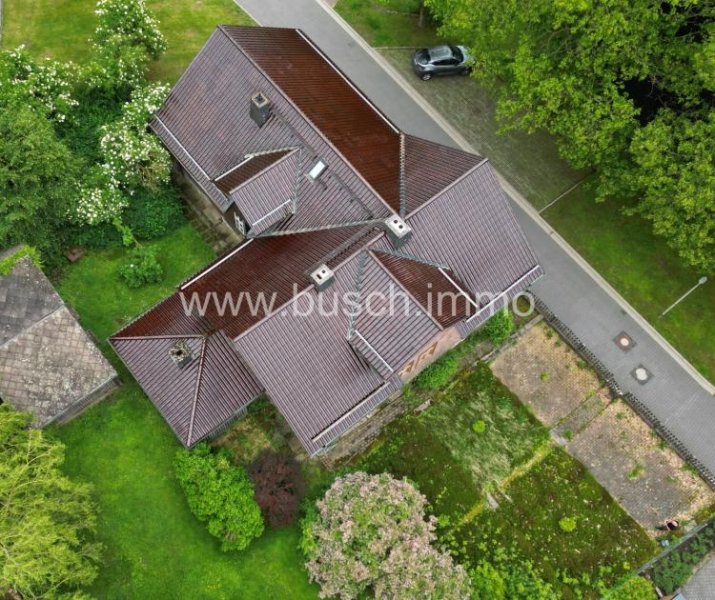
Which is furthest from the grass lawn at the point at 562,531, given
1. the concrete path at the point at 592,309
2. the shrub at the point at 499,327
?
the shrub at the point at 499,327

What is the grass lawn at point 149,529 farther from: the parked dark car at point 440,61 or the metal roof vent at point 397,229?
the parked dark car at point 440,61

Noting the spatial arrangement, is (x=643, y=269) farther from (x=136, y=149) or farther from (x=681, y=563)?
(x=136, y=149)

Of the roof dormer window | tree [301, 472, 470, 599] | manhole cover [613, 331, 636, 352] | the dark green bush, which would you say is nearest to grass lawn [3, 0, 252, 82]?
the roof dormer window

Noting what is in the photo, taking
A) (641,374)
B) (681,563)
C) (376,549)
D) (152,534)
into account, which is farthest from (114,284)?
(681,563)

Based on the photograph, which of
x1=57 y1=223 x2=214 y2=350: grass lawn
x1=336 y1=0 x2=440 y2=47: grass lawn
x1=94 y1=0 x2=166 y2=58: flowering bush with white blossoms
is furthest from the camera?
x1=336 y1=0 x2=440 y2=47: grass lawn

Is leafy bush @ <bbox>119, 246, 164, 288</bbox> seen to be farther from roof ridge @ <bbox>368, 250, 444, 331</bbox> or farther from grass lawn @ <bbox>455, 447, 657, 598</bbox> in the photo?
grass lawn @ <bbox>455, 447, 657, 598</bbox>

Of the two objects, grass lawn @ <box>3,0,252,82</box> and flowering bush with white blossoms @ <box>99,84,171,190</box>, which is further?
grass lawn @ <box>3,0,252,82</box>

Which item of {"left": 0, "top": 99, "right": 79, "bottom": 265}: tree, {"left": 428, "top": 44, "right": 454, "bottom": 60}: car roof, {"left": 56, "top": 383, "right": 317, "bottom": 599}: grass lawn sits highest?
{"left": 428, "top": 44, "right": 454, "bottom": 60}: car roof
